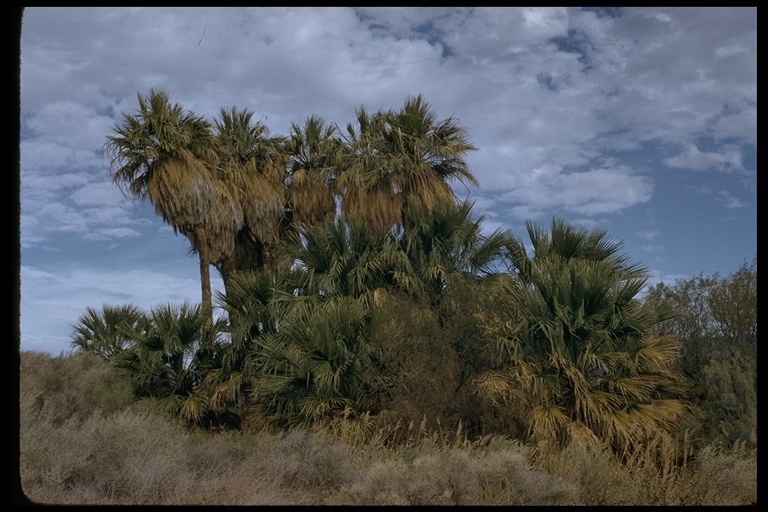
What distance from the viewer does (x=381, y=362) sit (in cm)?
1285

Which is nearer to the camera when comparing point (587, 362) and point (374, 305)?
point (587, 362)

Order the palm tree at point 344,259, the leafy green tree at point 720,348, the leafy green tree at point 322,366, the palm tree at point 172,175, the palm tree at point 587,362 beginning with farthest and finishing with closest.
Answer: the palm tree at point 172,175
the palm tree at point 344,259
the leafy green tree at point 322,366
the palm tree at point 587,362
the leafy green tree at point 720,348

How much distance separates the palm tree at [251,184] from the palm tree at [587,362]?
11.3 m

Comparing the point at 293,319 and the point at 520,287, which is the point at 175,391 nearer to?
the point at 293,319

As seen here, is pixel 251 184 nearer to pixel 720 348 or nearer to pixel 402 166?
pixel 402 166

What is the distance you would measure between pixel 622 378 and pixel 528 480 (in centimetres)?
446

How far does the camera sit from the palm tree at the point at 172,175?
20.3 m

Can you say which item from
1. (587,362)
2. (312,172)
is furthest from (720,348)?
(312,172)

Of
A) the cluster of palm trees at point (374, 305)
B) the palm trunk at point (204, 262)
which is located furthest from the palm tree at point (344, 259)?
the palm trunk at point (204, 262)

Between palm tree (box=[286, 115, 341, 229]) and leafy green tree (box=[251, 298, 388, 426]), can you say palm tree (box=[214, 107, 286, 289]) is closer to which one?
palm tree (box=[286, 115, 341, 229])

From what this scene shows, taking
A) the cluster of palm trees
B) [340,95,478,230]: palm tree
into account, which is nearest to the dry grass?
the cluster of palm trees

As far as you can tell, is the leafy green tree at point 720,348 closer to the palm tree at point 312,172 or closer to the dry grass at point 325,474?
the dry grass at point 325,474

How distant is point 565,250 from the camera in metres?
14.0

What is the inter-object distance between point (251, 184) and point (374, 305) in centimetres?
925
